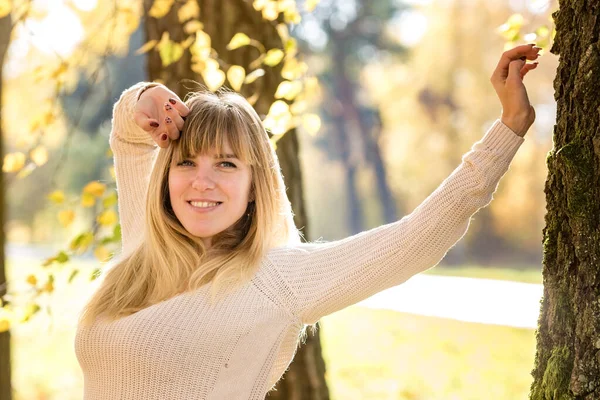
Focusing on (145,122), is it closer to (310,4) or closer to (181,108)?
(181,108)

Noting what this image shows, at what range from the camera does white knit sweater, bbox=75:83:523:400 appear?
212 centimetres

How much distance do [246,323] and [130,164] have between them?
88 centimetres

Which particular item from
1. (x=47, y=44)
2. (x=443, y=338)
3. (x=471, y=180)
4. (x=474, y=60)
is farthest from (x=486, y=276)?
(x=471, y=180)

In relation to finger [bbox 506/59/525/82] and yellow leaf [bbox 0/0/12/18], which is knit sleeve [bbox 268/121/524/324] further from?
yellow leaf [bbox 0/0/12/18]

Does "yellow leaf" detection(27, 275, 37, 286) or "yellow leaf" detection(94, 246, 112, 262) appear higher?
"yellow leaf" detection(94, 246, 112, 262)

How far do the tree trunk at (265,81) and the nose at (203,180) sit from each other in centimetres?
132

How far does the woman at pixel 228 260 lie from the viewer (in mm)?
2004

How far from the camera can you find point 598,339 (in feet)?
5.49

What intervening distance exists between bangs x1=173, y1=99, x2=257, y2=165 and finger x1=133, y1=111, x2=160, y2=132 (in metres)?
0.14

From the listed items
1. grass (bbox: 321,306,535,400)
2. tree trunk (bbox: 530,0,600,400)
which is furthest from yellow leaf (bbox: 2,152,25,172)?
grass (bbox: 321,306,535,400)

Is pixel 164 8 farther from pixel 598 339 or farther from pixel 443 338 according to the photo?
pixel 443 338

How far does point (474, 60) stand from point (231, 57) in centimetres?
1806

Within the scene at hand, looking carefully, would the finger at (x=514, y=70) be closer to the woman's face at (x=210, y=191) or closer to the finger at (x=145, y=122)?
the woman's face at (x=210, y=191)

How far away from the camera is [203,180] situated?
235cm
